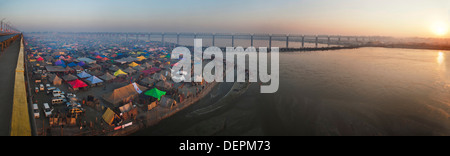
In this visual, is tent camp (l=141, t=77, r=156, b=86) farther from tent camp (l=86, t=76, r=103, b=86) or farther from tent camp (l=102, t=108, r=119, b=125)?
tent camp (l=102, t=108, r=119, b=125)

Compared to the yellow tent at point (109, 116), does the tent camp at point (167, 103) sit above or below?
above

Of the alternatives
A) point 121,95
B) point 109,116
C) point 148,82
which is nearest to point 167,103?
point 121,95

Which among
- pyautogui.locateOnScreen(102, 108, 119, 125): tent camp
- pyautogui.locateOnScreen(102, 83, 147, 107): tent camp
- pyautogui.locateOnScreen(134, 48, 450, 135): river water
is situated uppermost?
pyautogui.locateOnScreen(102, 83, 147, 107): tent camp

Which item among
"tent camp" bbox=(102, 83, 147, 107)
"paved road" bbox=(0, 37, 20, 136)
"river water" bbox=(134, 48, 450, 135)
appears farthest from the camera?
"tent camp" bbox=(102, 83, 147, 107)

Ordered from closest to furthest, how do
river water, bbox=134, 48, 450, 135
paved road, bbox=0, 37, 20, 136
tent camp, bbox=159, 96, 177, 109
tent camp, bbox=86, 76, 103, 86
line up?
1. paved road, bbox=0, 37, 20, 136
2. river water, bbox=134, 48, 450, 135
3. tent camp, bbox=159, 96, 177, 109
4. tent camp, bbox=86, 76, 103, 86

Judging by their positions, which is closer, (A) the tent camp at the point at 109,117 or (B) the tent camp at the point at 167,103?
(A) the tent camp at the point at 109,117

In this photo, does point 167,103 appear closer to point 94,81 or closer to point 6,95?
point 6,95

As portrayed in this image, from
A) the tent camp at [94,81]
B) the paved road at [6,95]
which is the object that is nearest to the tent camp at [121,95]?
the tent camp at [94,81]

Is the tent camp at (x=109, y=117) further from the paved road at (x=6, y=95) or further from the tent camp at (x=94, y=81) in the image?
the tent camp at (x=94, y=81)

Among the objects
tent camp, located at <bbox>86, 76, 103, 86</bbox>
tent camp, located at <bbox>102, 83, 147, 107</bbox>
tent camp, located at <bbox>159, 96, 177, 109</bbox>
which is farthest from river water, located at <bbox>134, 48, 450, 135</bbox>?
tent camp, located at <bbox>86, 76, 103, 86</bbox>

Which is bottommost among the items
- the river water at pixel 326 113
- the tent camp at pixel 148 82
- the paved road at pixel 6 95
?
the river water at pixel 326 113

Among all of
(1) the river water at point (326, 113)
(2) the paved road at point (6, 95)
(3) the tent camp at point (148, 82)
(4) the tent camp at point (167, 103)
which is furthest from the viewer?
(3) the tent camp at point (148, 82)
